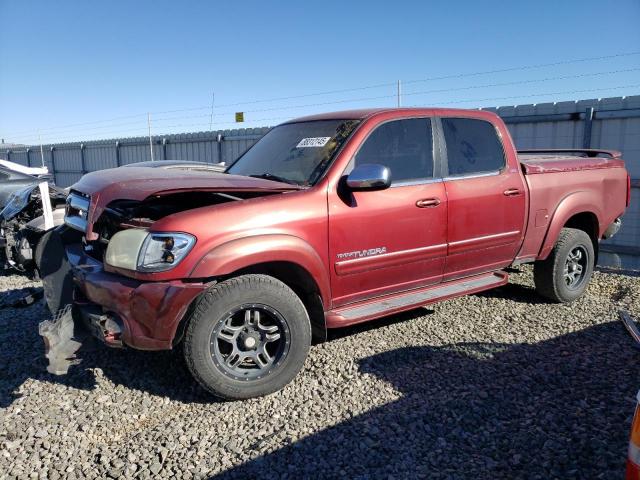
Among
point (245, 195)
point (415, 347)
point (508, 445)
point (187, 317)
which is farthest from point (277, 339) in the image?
point (508, 445)

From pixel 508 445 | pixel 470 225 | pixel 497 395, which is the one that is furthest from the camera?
pixel 470 225

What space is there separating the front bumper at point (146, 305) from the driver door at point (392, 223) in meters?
1.08

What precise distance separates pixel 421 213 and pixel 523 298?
2199mm

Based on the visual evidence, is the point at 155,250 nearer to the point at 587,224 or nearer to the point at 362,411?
the point at 362,411

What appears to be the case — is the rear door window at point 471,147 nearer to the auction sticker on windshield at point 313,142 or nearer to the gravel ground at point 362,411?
the auction sticker on windshield at point 313,142

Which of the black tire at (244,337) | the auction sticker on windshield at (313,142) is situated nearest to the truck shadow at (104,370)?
the black tire at (244,337)

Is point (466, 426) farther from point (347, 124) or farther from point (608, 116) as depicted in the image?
point (608, 116)

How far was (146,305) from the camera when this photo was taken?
309 cm

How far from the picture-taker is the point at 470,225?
173 inches

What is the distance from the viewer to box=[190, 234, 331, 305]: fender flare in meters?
3.15

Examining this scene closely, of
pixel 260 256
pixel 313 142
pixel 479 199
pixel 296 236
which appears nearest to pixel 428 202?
pixel 479 199

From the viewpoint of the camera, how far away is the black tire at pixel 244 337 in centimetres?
318

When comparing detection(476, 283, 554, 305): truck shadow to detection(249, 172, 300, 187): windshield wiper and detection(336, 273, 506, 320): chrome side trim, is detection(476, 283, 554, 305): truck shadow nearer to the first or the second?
detection(336, 273, 506, 320): chrome side trim

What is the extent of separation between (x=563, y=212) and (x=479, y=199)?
1.22 meters
